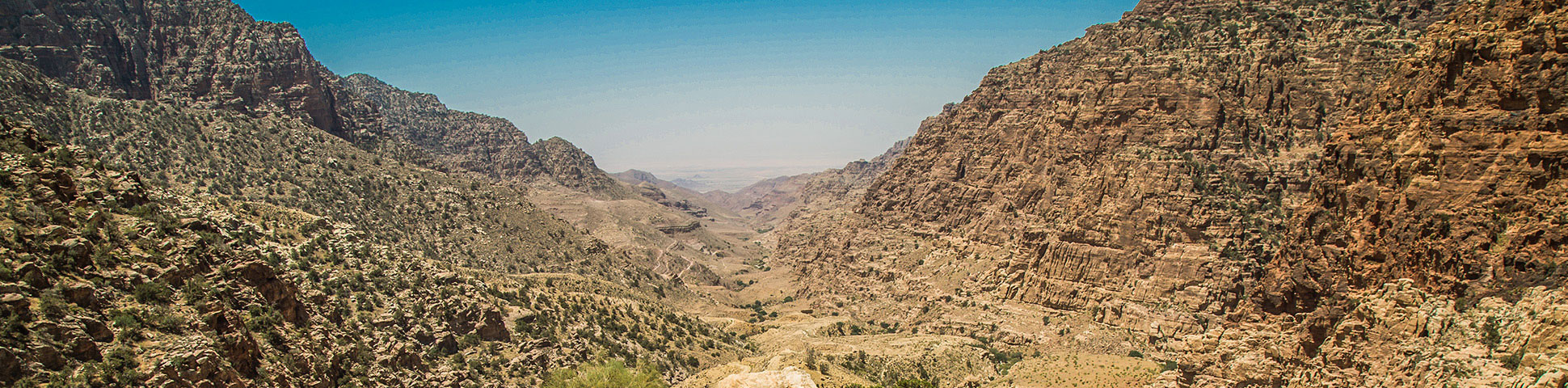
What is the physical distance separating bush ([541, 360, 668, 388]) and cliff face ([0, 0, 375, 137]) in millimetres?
56588

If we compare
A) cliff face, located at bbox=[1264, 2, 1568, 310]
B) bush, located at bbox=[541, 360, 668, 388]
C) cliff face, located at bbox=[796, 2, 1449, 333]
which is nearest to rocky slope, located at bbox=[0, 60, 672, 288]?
bush, located at bbox=[541, 360, 668, 388]

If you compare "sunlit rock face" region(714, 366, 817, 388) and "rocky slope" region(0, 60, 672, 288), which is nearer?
"sunlit rock face" region(714, 366, 817, 388)

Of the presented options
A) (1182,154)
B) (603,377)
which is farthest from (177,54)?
(1182,154)

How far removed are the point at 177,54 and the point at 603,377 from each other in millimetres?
75264

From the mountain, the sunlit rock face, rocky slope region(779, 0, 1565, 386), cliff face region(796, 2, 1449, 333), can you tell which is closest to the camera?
rocky slope region(779, 0, 1565, 386)

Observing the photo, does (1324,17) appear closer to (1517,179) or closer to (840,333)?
(840,333)

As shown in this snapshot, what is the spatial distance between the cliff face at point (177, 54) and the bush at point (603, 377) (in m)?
56.6

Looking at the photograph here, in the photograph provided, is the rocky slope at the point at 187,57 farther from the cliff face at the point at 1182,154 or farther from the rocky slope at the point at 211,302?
the cliff face at the point at 1182,154

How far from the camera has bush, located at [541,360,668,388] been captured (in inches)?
1399

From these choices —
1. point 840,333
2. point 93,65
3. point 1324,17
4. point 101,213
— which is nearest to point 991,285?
point 840,333

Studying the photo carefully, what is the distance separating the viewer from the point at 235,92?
80.8 meters

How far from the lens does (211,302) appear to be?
21.5 metres

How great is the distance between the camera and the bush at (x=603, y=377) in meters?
35.5

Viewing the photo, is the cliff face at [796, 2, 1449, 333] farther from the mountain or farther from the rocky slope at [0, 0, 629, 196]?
the rocky slope at [0, 0, 629, 196]
